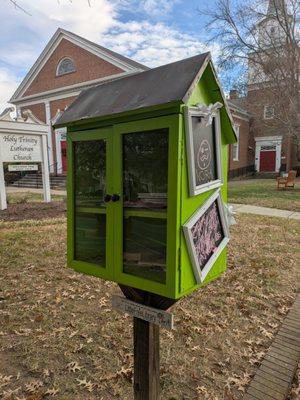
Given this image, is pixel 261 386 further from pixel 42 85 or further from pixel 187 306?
pixel 42 85

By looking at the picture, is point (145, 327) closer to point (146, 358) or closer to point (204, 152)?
point (146, 358)

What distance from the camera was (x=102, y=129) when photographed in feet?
5.05

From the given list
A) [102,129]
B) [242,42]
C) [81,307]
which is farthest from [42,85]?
[102,129]

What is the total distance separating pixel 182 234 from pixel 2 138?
29.0 ft

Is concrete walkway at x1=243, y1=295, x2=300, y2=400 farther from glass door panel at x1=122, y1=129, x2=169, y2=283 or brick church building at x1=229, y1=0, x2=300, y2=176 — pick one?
brick church building at x1=229, y1=0, x2=300, y2=176

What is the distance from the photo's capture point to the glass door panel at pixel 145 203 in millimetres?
1373

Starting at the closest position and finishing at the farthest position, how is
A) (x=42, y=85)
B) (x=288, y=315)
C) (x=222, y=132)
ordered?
(x=222, y=132) < (x=288, y=315) < (x=42, y=85)

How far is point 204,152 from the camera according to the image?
1.47 meters

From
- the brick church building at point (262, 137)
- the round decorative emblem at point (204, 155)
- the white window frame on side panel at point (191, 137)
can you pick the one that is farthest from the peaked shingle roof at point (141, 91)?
the brick church building at point (262, 137)

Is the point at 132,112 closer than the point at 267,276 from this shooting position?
Yes

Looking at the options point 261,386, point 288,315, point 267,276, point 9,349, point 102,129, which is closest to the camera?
point 102,129

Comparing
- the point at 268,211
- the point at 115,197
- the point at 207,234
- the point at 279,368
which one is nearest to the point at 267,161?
the point at 268,211

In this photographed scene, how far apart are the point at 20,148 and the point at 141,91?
8825 mm

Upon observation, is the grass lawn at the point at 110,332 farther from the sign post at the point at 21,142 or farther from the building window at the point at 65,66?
the building window at the point at 65,66
